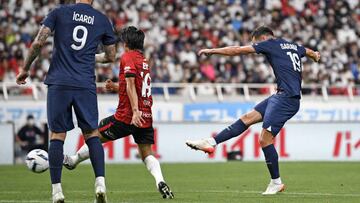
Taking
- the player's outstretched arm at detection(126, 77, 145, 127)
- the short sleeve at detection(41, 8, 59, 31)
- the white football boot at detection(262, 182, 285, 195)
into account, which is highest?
the short sleeve at detection(41, 8, 59, 31)

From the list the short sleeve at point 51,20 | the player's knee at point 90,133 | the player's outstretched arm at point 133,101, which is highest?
the short sleeve at point 51,20

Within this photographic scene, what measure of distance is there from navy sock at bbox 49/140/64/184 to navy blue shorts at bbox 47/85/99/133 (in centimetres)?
15

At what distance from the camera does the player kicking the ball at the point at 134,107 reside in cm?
1149

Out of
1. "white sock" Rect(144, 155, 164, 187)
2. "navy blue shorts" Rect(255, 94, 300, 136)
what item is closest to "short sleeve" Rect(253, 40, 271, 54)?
"navy blue shorts" Rect(255, 94, 300, 136)

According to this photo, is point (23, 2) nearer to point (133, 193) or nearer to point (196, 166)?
point (196, 166)

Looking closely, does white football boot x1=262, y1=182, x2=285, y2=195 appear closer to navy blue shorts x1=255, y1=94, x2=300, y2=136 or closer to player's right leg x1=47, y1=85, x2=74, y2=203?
Answer: navy blue shorts x1=255, y1=94, x2=300, y2=136

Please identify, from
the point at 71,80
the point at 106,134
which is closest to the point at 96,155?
the point at 71,80

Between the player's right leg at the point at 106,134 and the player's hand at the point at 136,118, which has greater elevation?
the player's hand at the point at 136,118

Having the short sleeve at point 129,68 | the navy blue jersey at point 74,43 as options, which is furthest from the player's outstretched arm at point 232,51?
the navy blue jersey at point 74,43

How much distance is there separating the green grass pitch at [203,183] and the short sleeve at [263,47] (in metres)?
1.86

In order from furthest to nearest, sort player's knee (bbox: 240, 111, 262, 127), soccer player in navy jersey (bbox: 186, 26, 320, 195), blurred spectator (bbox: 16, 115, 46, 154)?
blurred spectator (bbox: 16, 115, 46, 154)
player's knee (bbox: 240, 111, 262, 127)
soccer player in navy jersey (bbox: 186, 26, 320, 195)

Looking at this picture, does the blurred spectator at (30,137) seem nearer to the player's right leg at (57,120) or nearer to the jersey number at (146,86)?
the jersey number at (146,86)

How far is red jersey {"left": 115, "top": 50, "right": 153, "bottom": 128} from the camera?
1157 cm

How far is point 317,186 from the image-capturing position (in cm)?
1409
